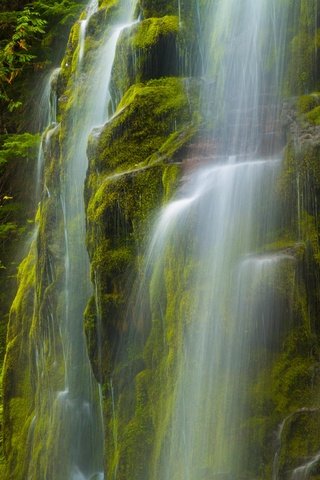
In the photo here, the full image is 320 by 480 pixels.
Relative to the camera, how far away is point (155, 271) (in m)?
5.32

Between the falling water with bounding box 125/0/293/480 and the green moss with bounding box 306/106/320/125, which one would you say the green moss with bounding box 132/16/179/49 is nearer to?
the falling water with bounding box 125/0/293/480

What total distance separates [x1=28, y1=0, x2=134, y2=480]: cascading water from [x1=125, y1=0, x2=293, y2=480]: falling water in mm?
2396

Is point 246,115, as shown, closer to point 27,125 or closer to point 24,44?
point 24,44

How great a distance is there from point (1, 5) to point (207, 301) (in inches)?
495

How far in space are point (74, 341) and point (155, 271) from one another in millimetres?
2674

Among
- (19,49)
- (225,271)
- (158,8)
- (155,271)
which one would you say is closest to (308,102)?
(225,271)

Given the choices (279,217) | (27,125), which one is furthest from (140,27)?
(27,125)

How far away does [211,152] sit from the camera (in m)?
5.58

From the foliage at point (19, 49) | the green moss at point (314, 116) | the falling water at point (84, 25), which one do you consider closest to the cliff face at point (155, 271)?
the green moss at point (314, 116)

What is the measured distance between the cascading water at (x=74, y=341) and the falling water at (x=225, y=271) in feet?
7.86

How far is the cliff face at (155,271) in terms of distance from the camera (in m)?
4.31

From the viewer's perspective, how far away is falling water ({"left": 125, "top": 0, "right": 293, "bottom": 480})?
14.4 ft

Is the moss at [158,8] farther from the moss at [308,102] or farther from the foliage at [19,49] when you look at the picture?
the foliage at [19,49]

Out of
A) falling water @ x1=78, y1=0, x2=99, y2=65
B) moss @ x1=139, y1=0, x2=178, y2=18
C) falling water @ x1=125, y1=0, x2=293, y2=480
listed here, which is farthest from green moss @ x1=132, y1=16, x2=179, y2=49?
falling water @ x1=78, y1=0, x2=99, y2=65
